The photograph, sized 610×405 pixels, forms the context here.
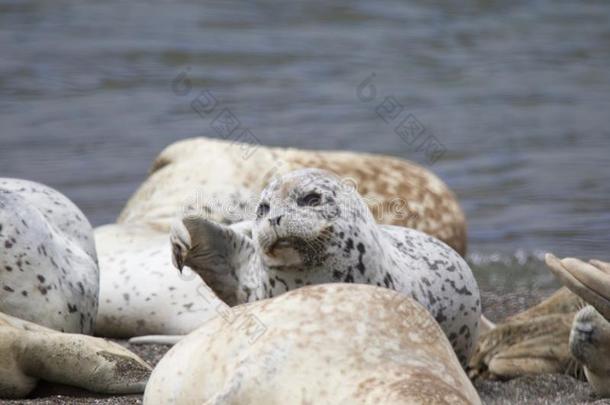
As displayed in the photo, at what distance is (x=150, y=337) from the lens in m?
5.94

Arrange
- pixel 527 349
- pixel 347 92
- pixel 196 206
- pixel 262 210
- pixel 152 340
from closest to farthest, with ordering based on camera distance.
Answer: pixel 262 210
pixel 527 349
pixel 152 340
pixel 196 206
pixel 347 92

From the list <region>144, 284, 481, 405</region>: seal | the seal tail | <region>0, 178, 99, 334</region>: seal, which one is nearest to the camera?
<region>144, 284, 481, 405</region>: seal

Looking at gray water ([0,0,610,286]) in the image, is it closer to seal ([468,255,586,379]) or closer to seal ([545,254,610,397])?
seal ([468,255,586,379])

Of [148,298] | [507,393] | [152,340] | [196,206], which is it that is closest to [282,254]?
[507,393]

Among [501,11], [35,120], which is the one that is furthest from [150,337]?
[501,11]

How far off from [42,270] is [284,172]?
279cm

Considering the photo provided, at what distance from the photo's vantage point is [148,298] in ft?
20.8

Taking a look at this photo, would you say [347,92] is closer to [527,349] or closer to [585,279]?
[527,349]

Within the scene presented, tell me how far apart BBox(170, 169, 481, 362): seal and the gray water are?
3095 mm

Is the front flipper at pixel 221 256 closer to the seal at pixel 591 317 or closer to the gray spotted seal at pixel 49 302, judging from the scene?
the gray spotted seal at pixel 49 302

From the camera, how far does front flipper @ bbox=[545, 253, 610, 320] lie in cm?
454

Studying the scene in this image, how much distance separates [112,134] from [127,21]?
5305 millimetres

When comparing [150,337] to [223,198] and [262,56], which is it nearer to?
[223,198]

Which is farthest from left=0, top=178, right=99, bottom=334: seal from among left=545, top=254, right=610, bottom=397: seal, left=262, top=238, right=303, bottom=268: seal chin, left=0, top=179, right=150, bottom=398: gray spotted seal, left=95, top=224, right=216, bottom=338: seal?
left=545, top=254, right=610, bottom=397: seal
